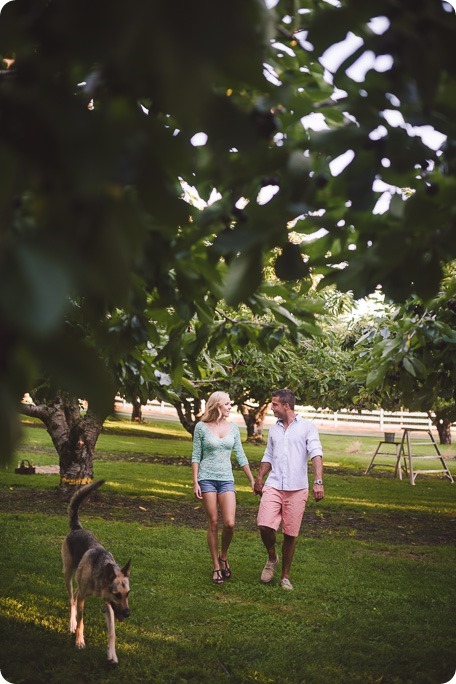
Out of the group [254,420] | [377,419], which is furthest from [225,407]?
[377,419]

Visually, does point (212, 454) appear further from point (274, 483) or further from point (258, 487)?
point (274, 483)

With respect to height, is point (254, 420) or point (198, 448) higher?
point (254, 420)

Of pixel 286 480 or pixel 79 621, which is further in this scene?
pixel 286 480

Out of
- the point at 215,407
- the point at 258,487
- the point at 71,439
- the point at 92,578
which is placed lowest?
the point at 92,578

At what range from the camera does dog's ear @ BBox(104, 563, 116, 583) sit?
5.02m

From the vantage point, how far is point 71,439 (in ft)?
38.3

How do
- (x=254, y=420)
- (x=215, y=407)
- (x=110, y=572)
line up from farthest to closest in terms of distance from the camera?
(x=254, y=420)
(x=215, y=407)
(x=110, y=572)

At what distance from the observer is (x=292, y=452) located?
7309 mm

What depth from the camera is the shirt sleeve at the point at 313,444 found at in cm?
719

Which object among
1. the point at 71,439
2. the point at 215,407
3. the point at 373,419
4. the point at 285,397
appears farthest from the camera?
the point at 373,419

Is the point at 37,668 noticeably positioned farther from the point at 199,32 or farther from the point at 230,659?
the point at 199,32

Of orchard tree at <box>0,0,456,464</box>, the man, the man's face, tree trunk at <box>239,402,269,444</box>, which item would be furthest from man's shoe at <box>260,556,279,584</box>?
tree trunk at <box>239,402,269,444</box>

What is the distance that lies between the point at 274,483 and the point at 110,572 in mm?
2743

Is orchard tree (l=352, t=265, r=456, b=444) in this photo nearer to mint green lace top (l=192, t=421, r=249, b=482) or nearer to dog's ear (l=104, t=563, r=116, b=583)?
mint green lace top (l=192, t=421, r=249, b=482)
